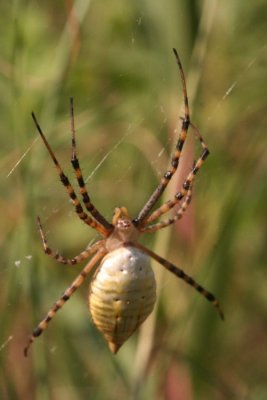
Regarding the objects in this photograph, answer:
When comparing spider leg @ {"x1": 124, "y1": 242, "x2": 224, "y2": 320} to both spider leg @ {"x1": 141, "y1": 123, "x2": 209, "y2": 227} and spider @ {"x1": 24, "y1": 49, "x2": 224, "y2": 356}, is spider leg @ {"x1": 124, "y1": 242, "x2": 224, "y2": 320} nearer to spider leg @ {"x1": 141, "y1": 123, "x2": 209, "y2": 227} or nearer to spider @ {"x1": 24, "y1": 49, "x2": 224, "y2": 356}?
spider @ {"x1": 24, "y1": 49, "x2": 224, "y2": 356}

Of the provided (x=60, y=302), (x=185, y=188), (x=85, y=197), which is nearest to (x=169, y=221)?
(x=185, y=188)

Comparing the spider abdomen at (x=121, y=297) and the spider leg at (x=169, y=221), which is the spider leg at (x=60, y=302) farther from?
the spider abdomen at (x=121, y=297)

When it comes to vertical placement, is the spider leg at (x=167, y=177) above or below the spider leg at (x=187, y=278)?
above

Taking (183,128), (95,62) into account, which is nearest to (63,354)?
(183,128)

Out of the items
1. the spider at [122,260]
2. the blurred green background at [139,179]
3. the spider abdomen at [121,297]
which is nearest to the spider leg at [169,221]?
the spider at [122,260]

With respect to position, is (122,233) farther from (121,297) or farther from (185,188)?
(121,297)

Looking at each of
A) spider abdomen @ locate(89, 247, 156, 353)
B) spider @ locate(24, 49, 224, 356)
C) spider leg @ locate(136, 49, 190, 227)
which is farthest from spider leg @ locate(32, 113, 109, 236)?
spider abdomen @ locate(89, 247, 156, 353)

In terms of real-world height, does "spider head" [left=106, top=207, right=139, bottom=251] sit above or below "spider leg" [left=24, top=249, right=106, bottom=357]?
above
